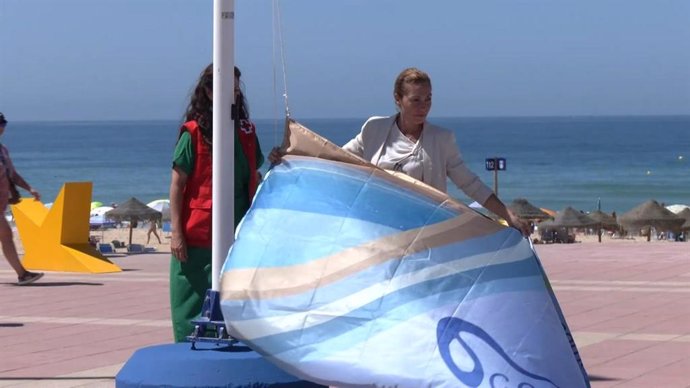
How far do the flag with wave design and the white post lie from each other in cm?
39

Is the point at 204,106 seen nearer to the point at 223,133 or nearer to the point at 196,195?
the point at 196,195

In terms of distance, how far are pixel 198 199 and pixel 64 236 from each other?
8.43m

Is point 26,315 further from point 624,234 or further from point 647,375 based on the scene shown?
point 624,234

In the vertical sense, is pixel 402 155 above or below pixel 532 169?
below

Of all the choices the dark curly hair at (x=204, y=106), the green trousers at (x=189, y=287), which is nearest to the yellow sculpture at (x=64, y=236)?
the green trousers at (x=189, y=287)

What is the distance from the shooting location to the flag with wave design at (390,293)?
4.47m

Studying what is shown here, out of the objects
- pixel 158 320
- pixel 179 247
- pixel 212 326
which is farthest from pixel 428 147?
pixel 158 320

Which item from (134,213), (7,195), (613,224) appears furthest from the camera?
(613,224)

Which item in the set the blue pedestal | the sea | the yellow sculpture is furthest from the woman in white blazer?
the sea

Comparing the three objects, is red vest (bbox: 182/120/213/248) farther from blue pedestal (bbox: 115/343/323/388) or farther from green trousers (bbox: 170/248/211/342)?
blue pedestal (bbox: 115/343/323/388)

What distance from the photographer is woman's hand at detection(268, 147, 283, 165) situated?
5027mm

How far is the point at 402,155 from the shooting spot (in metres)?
5.66

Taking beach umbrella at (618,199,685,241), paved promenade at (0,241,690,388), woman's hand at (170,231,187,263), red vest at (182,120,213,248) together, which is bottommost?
paved promenade at (0,241,690,388)

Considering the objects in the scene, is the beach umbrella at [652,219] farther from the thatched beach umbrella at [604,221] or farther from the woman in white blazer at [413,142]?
the woman in white blazer at [413,142]
